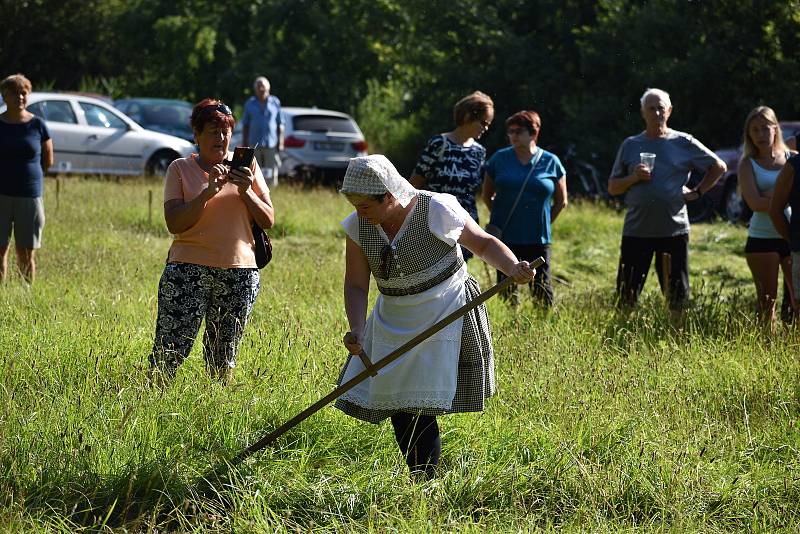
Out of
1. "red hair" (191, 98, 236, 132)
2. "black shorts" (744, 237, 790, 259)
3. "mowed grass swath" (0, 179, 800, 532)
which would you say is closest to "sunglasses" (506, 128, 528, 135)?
"mowed grass swath" (0, 179, 800, 532)

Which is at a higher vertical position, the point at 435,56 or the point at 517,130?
the point at 435,56

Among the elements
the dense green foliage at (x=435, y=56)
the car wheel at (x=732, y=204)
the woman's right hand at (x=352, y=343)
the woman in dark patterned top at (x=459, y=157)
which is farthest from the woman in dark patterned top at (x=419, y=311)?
the dense green foliage at (x=435, y=56)

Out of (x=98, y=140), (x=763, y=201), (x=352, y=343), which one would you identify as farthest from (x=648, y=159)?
(x=98, y=140)

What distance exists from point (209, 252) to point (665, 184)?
12.4 feet

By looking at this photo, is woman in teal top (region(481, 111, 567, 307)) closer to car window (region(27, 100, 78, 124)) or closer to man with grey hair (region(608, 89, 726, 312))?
man with grey hair (region(608, 89, 726, 312))

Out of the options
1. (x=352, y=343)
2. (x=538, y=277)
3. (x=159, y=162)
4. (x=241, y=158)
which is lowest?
(x=159, y=162)

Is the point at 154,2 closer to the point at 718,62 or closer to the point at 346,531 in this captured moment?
the point at 718,62

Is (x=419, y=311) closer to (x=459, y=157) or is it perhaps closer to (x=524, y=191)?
(x=459, y=157)

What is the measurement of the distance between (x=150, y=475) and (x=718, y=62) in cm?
1739

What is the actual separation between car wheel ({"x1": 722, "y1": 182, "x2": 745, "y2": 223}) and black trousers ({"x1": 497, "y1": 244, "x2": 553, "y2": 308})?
8.86 m

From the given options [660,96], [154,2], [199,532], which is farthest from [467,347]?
[154,2]

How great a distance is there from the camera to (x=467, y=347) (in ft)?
16.2

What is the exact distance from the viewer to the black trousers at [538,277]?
8555 mm

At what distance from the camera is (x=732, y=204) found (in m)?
17.1
